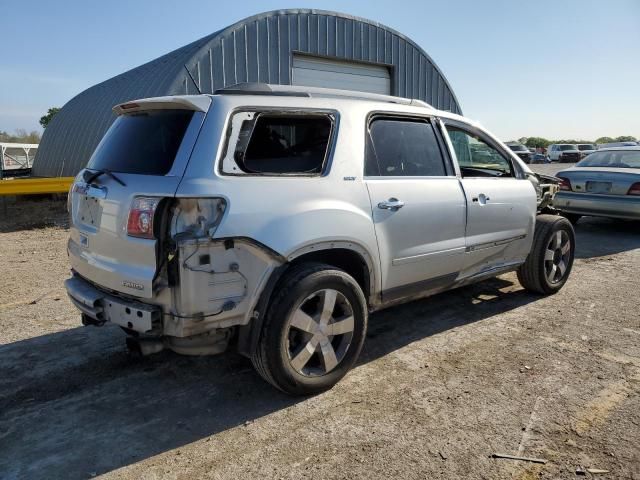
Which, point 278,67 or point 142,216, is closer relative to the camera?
point 142,216

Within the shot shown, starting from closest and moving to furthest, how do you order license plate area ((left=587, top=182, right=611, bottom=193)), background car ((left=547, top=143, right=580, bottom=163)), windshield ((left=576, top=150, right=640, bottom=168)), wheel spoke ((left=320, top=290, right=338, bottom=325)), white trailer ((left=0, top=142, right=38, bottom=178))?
wheel spoke ((left=320, top=290, right=338, bottom=325)) → license plate area ((left=587, top=182, right=611, bottom=193)) → windshield ((left=576, top=150, right=640, bottom=168)) → white trailer ((left=0, top=142, right=38, bottom=178)) → background car ((left=547, top=143, right=580, bottom=163))

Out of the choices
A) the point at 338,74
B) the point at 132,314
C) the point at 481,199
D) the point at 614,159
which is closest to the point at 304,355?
the point at 132,314

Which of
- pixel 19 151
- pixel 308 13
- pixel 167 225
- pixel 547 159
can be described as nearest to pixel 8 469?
pixel 167 225

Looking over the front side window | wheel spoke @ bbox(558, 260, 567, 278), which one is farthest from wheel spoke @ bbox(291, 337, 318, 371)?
wheel spoke @ bbox(558, 260, 567, 278)

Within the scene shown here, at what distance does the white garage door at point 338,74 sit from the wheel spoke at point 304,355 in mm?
11214

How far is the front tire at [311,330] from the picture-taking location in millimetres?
2924

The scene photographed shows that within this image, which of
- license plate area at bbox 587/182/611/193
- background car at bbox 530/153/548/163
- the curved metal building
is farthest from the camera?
background car at bbox 530/153/548/163

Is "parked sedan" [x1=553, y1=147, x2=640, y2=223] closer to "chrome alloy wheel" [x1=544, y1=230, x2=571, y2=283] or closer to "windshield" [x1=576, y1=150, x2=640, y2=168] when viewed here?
"windshield" [x1=576, y1=150, x2=640, y2=168]

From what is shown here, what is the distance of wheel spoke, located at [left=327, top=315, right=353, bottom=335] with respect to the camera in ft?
10.5

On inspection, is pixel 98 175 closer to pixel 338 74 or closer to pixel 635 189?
pixel 635 189

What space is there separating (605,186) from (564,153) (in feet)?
111

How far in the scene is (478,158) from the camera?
16.3 ft

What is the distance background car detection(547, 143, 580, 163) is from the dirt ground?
3825 cm

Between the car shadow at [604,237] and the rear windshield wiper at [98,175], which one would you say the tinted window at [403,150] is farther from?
the car shadow at [604,237]
